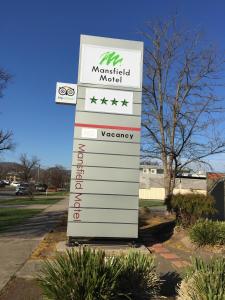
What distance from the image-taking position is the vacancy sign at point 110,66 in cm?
1052

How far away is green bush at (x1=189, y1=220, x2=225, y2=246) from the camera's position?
9.59m

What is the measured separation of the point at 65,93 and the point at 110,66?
1345 millimetres

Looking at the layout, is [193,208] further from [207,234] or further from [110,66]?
[110,66]

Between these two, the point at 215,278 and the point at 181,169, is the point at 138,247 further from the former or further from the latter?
the point at 181,169

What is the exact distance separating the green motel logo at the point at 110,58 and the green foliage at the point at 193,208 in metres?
4.41

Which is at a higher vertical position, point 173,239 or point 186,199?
point 186,199

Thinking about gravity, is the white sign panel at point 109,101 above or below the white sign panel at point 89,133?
above

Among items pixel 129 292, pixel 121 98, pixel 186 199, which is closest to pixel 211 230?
pixel 186 199

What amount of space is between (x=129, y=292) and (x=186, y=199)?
268 inches

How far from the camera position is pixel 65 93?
10398 mm

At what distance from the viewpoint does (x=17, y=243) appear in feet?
36.8

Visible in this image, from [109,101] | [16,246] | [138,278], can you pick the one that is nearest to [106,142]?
[109,101]

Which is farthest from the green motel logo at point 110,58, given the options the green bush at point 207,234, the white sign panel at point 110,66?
the green bush at point 207,234

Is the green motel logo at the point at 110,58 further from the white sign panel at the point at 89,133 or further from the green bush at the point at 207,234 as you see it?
the green bush at the point at 207,234
